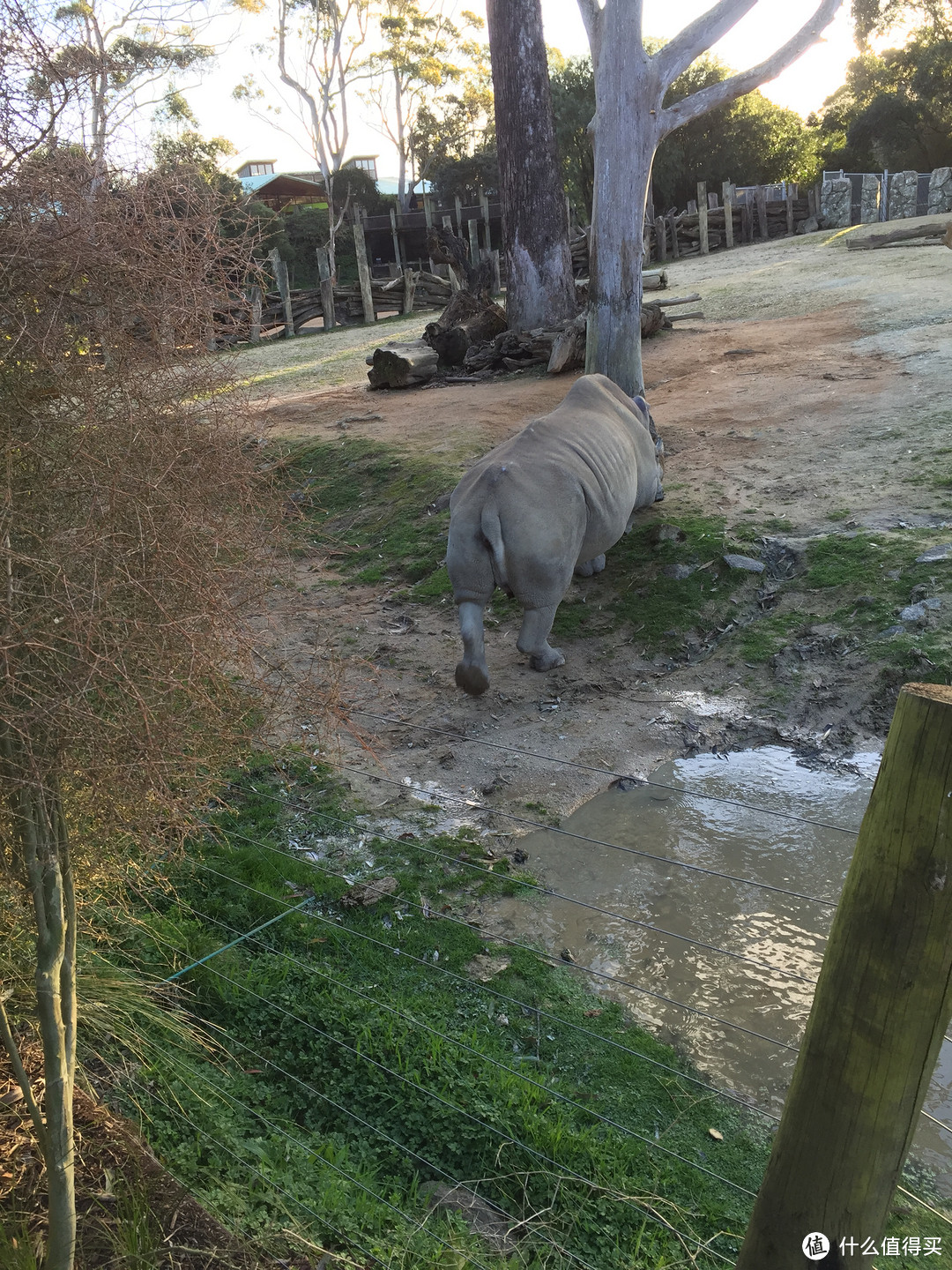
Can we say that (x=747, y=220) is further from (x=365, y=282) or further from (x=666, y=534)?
(x=666, y=534)

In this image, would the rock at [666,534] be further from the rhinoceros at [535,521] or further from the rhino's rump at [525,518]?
the rhino's rump at [525,518]

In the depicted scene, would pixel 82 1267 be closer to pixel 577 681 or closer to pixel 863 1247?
pixel 863 1247

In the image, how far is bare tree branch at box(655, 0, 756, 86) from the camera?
9.07m

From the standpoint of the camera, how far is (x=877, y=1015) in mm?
1844

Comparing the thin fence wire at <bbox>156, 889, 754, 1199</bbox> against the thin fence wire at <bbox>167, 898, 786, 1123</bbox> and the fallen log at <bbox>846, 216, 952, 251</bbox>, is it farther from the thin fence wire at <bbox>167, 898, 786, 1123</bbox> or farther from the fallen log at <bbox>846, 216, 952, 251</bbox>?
the fallen log at <bbox>846, 216, 952, 251</bbox>

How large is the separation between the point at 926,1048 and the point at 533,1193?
1.69m

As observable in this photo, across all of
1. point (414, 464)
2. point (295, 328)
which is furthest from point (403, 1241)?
point (295, 328)

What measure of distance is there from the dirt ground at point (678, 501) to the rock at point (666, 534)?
47 cm

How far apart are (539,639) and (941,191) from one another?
76.2 ft

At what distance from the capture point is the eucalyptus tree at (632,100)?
30.1 ft

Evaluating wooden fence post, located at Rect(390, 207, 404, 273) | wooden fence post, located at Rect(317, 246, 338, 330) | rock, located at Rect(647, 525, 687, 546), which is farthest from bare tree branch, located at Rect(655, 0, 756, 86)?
wooden fence post, located at Rect(390, 207, 404, 273)

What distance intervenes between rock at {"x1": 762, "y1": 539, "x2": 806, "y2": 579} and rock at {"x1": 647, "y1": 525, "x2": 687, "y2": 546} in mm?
626

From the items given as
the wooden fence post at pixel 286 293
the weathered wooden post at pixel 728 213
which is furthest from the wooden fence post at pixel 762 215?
the wooden fence post at pixel 286 293

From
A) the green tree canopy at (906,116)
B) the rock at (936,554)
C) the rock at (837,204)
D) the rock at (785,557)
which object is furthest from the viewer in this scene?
the green tree canopy at (906,116)
